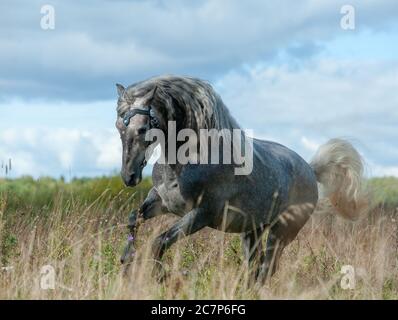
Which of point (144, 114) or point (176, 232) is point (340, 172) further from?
point (144, 114)

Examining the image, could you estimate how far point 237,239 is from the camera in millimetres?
9992

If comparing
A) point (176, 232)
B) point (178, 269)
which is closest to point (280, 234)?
point (178, 269)

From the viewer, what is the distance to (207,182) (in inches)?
311

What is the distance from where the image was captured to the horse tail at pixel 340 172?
34.1ft

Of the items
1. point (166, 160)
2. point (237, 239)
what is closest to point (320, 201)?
point (237, 239)

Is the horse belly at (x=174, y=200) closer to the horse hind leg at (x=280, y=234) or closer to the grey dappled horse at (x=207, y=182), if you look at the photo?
the grey dappled horse at (x=207, y=182)

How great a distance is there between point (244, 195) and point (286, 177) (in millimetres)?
899

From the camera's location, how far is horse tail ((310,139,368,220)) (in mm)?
10406

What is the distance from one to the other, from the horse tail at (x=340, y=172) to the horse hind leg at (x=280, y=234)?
3.34 feet

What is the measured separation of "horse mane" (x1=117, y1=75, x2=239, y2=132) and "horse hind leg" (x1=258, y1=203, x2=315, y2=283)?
157 centimetres

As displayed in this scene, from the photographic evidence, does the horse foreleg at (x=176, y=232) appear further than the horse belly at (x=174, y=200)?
No

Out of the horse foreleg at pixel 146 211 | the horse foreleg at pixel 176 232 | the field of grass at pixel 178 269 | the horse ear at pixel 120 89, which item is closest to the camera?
the field of grass at pixel 178 269

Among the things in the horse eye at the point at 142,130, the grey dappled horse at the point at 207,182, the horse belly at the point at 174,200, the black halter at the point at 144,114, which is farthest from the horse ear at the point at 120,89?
the horse belly at the point at 174,200

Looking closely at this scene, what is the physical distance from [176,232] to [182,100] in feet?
4.16
